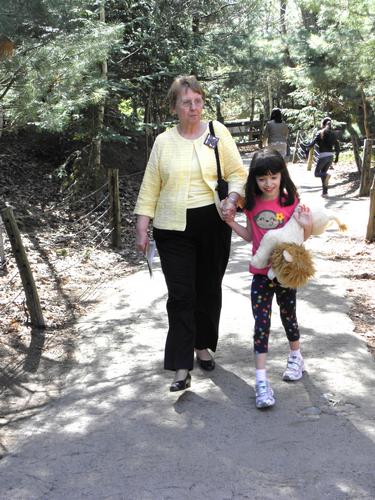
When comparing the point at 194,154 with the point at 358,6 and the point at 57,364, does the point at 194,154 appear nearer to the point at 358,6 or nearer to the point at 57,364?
the point at 57,364

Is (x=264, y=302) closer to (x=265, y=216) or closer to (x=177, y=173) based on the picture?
(x=265, y=216)

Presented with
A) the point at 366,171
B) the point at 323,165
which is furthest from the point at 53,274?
the point at 366,171

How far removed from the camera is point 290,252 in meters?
3.49

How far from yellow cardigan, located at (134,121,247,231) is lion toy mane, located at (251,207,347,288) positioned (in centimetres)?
36

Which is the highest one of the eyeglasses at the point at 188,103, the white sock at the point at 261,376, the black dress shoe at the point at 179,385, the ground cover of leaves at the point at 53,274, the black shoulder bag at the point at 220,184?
the eyeglasses at the point at 188,103

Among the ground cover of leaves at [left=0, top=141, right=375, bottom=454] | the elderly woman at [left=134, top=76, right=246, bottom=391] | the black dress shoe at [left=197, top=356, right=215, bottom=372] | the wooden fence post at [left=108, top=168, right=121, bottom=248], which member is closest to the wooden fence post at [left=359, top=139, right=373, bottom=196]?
the ground cover of leaves at [left=0, top=141, right=375, bottom=454]

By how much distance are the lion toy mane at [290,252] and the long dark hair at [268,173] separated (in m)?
0.14

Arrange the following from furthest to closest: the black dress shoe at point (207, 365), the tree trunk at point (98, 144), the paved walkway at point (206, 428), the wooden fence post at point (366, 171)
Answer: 1. the wooden fence post at point (366, 171)
2. the tree trunk at point (98, 144)
3. the black dress shoe at point (207, 365)
4. the paved walkway at point (206, 428)

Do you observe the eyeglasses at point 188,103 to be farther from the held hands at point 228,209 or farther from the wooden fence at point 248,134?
the wooden fence at point 248,134

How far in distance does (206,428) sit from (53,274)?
4325 mm

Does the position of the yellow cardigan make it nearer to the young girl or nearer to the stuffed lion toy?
the young girl

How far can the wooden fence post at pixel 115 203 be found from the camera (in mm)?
8781

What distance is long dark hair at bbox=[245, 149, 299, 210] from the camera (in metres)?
3.58

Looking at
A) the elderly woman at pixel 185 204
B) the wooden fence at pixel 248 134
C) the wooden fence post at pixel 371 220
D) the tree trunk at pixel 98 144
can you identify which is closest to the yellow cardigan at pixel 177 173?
the elderly woman at pixel 185 204
